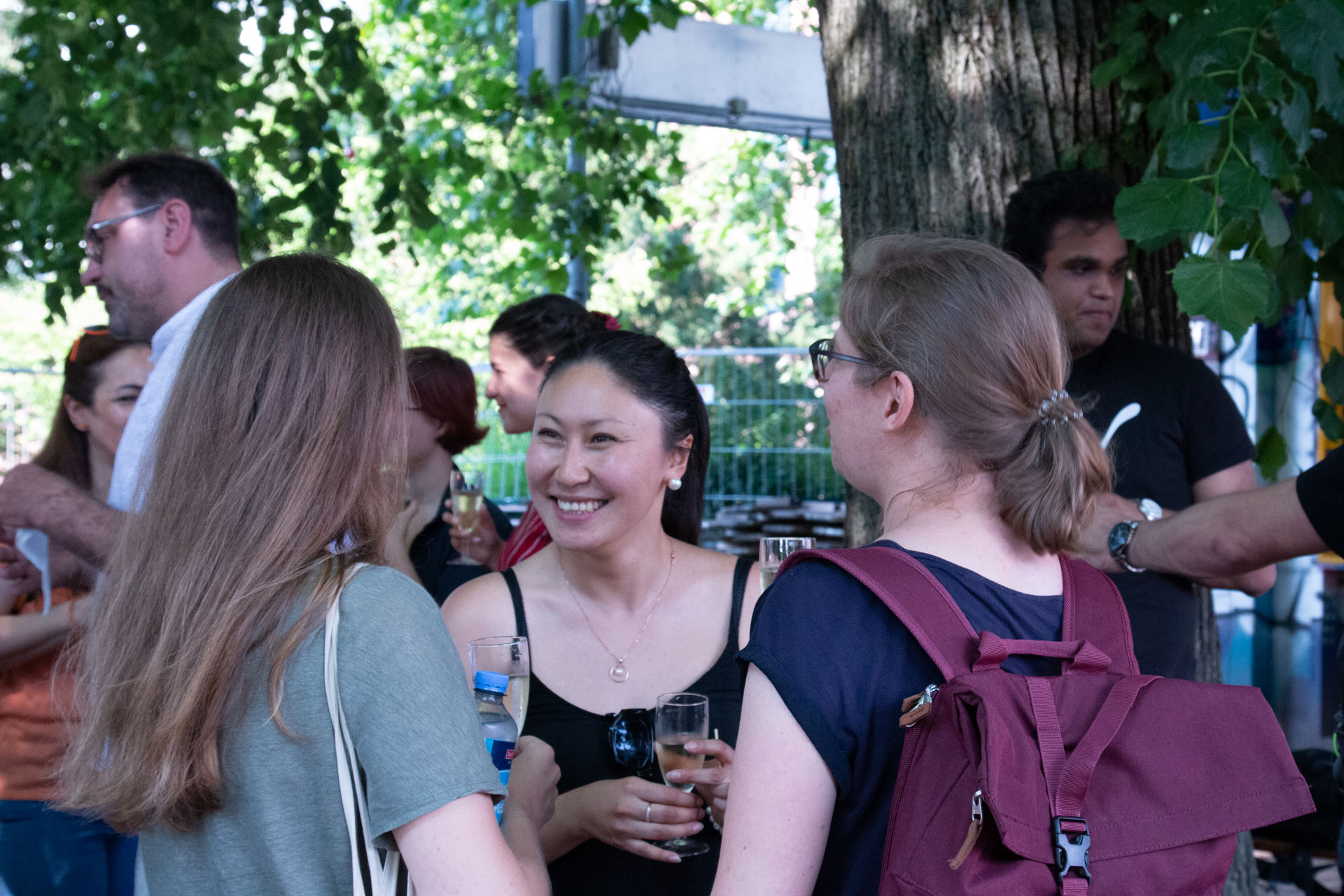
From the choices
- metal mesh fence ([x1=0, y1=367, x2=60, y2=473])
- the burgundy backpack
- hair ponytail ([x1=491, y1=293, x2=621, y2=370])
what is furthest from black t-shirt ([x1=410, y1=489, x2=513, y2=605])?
metal mesh fence ([x1=0, y1=367, x2=60, y2=473])

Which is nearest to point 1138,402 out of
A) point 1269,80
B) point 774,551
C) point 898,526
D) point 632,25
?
point 1269,80

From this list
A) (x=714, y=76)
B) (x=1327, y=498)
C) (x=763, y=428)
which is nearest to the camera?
(x=1327, y=498)

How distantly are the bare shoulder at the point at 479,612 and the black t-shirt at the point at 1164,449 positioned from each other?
1.46 meters

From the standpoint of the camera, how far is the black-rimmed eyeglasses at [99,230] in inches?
121

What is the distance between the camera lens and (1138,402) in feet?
8.64

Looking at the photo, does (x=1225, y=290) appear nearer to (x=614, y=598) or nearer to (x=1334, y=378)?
(x=1334, y=378)

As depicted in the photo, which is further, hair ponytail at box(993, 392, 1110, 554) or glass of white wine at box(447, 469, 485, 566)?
glass of white wine at box(447, 469, 485, 566)

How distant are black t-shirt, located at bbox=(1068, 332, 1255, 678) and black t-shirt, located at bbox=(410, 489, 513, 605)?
193cm

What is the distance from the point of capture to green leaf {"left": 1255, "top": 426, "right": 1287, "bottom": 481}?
2.71 meters

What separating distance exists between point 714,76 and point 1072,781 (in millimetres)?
3483

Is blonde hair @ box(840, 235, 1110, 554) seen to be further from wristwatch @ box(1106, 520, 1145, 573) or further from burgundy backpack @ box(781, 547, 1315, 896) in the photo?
wristwatch @ box(1106, 520, 1145, 573)

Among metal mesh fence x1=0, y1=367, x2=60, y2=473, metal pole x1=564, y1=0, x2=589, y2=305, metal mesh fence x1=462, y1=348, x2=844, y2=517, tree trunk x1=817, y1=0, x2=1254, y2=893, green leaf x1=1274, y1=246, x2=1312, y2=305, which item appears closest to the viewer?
green leaf x1=1274, y1=246, x2=1312, y2=305

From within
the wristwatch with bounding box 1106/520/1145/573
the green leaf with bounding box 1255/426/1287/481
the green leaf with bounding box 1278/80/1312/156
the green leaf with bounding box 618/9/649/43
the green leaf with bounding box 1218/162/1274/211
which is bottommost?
the wristwatch with bounding box 1106/520/1145/573

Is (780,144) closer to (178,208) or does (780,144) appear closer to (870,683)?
(178,208)
